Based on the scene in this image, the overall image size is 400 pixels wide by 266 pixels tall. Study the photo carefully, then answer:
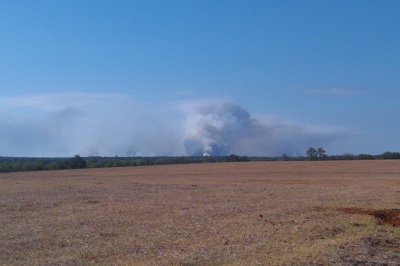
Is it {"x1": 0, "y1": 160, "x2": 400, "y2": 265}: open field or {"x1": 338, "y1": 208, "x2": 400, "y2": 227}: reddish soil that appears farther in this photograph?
{"x1": 338, "y1": 208, "x2": 400, "y2": 227}: reddish soil

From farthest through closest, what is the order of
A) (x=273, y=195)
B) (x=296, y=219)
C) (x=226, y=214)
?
(x=273, y=195)
(x=226, y=214)
(x=296, y=219)

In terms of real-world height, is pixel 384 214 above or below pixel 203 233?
above

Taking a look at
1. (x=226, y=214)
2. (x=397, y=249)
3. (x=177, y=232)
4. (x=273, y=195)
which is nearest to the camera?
(x=397, y=249)

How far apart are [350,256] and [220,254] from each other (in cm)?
272

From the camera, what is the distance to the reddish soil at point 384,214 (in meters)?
16.9

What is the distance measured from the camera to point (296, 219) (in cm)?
1714

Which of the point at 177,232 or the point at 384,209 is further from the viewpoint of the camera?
the point at 384,209

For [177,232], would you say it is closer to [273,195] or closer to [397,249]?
[397,249]

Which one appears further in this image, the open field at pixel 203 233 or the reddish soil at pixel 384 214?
the reddish soil at pixel 384 214

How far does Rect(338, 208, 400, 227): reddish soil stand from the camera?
16906 millimetres

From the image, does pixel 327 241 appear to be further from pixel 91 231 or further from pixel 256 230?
pixel 91 231

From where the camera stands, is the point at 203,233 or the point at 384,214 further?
the point at 384,214

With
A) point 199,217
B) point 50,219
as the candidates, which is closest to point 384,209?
point 199,217

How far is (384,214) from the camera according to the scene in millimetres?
18500
